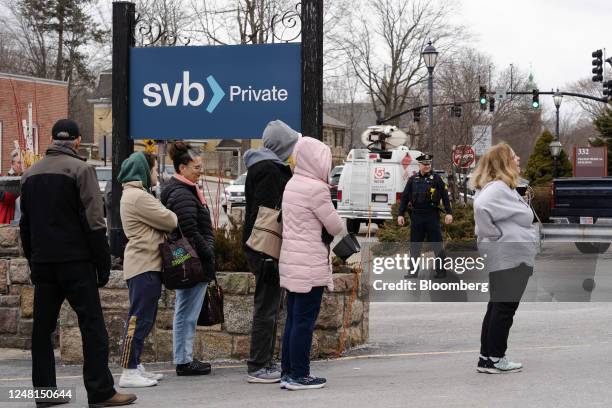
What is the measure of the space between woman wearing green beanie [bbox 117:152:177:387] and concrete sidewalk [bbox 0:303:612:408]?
0.96ft

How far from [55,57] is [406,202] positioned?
54.5 meters

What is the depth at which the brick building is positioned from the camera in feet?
119

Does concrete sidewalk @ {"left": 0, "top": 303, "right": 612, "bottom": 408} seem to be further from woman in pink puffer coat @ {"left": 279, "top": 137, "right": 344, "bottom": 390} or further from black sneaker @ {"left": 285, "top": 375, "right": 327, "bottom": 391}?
woman in pink puffer coat @ {"left": 279, "top": 137, "right": 344, "bottom": 390}

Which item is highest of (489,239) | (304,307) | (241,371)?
(489,239)

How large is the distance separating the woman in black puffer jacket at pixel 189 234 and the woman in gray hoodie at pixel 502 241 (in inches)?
84.5

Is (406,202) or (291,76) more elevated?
(291,76)

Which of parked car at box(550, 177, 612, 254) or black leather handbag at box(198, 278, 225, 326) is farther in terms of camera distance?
parked car at box(550, 177, 612, 254)

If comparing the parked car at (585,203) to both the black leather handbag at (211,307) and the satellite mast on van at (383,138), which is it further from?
the black leather handbag at (211,307)

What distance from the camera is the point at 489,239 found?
785 centimetres

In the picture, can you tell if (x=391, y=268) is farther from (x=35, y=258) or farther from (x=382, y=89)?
(x=382, y=89)

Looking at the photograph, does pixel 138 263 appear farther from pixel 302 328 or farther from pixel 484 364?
pixel 484 364

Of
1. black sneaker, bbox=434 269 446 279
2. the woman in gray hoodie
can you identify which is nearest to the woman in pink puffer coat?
the woman in gray hoodie

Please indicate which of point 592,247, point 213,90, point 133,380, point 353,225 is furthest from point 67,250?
point 353,225

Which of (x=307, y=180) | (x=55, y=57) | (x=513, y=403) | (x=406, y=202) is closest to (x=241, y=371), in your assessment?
(x=307, y=180)
